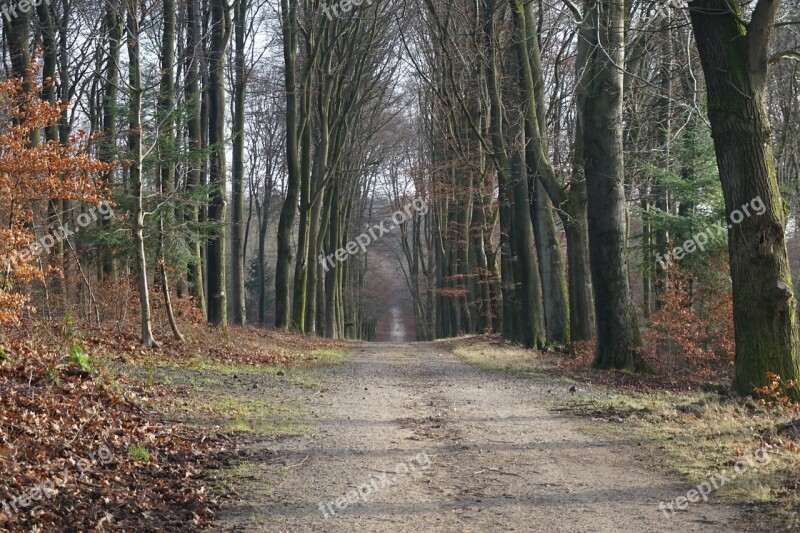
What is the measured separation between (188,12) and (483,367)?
15.0 m

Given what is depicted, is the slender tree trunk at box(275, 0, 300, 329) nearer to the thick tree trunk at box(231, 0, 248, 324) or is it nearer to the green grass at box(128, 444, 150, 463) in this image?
the thick tree trunk at box(231, 0, 248, 324)

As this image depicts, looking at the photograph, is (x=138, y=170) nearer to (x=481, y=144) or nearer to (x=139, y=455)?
(x=139, y=455)

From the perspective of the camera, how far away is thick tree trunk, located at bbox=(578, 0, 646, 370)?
14711 mm

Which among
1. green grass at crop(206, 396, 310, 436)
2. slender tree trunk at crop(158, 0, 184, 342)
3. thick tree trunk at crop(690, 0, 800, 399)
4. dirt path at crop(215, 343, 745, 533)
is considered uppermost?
slender tree trunk at crop(158, 0, 184, 342)

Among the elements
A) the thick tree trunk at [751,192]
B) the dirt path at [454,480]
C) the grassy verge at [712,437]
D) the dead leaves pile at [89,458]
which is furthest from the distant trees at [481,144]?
the dirt path at [454,480]

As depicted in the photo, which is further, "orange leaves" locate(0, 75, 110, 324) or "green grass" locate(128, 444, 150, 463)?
"orange leaves" locate(0, 75, 110, 324)

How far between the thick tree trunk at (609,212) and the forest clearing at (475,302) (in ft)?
0.18

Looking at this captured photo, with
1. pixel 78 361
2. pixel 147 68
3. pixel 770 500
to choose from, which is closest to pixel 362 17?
pixel 147 68

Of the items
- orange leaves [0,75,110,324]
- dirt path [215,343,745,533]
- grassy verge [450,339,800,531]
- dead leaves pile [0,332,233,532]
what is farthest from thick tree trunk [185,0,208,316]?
grassy verge [450,339,800,531]

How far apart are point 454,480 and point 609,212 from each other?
9384 mm

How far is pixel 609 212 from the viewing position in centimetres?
1475

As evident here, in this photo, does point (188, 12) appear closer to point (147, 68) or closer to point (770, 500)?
point (147, 68)

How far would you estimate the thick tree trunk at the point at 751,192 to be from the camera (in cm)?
925

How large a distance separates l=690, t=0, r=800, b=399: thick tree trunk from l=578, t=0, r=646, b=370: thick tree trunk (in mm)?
5103
